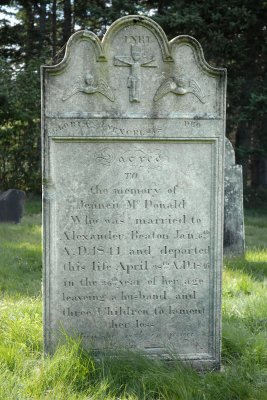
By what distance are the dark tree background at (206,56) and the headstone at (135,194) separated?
9.42m

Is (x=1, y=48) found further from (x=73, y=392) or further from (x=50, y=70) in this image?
(x=73, y=392)

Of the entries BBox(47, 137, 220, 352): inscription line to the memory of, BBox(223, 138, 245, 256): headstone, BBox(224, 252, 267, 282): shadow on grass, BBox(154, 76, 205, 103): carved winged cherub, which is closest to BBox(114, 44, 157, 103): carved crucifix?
BBox(154, 76, 205, 103): carved winged cherub

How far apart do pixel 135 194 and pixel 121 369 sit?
135 centimetres

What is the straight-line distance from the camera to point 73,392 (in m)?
3.46

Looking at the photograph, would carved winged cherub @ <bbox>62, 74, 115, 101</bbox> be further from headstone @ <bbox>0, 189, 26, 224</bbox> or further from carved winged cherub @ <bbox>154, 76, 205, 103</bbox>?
headstone @ <bbox>0, 189, 26, 224</bbox>

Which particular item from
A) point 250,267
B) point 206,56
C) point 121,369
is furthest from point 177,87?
point 206,56

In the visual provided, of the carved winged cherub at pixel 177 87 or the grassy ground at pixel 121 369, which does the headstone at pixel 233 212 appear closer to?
the grassy ground at pixel 121 369

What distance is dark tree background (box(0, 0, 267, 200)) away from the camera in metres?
14.8

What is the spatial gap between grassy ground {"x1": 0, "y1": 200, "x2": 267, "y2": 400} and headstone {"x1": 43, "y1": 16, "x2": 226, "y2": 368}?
0.90 ft

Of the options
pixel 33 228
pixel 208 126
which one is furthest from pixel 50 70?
pixel 33 228

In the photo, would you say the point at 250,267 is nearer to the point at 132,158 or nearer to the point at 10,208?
the point at 132,158

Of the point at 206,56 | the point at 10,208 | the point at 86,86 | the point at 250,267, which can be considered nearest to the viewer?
the point at 86,86

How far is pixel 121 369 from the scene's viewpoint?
3.85 metres

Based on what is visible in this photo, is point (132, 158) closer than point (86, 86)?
No
